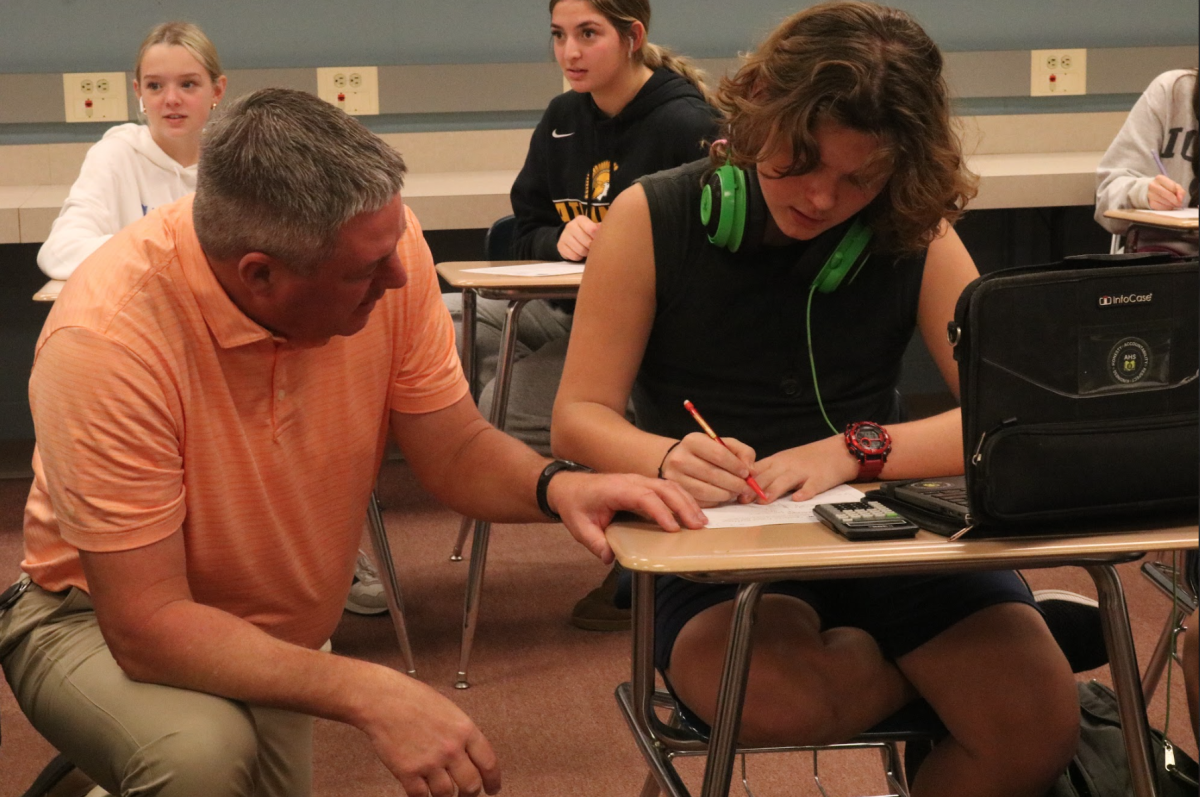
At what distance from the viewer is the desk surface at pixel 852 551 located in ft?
3.48

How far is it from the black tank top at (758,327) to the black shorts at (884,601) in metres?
0.20

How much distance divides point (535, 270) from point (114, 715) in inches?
61.5

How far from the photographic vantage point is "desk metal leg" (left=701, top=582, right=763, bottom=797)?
46.2 inches

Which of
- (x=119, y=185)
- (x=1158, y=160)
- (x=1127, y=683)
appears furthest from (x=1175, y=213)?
(x=119, y=185)

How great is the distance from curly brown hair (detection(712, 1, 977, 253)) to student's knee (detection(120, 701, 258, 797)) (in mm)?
812

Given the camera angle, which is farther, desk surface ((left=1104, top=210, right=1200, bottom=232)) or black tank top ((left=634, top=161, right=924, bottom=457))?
desk surface ((left=1104, top=210, right=1200, bottom=232))

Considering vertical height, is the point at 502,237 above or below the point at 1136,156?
below

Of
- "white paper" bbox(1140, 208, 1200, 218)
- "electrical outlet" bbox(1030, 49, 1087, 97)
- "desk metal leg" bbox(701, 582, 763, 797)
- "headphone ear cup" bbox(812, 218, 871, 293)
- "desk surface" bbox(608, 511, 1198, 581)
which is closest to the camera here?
"desk surface" bbox(608, 511, 1198, 581)

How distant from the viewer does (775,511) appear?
1.25 metres

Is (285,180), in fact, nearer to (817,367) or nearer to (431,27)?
(817,367)

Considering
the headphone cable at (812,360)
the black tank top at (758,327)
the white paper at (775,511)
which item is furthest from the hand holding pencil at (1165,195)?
the white paper at (775,511)

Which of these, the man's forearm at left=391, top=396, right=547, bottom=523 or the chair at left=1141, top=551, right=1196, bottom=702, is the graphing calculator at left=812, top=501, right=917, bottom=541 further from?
the chair at left=1141, top=551, right=1196, bottom=702

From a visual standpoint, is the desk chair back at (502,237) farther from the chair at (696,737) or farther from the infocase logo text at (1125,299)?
the infocase logo text at (1125,299)

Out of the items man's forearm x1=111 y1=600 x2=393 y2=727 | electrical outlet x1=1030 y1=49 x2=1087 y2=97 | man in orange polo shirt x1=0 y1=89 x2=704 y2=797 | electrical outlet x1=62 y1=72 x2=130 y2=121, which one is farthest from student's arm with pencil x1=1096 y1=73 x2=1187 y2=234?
electrical outlet x1=62 y1=72 x2=130 y2=121
